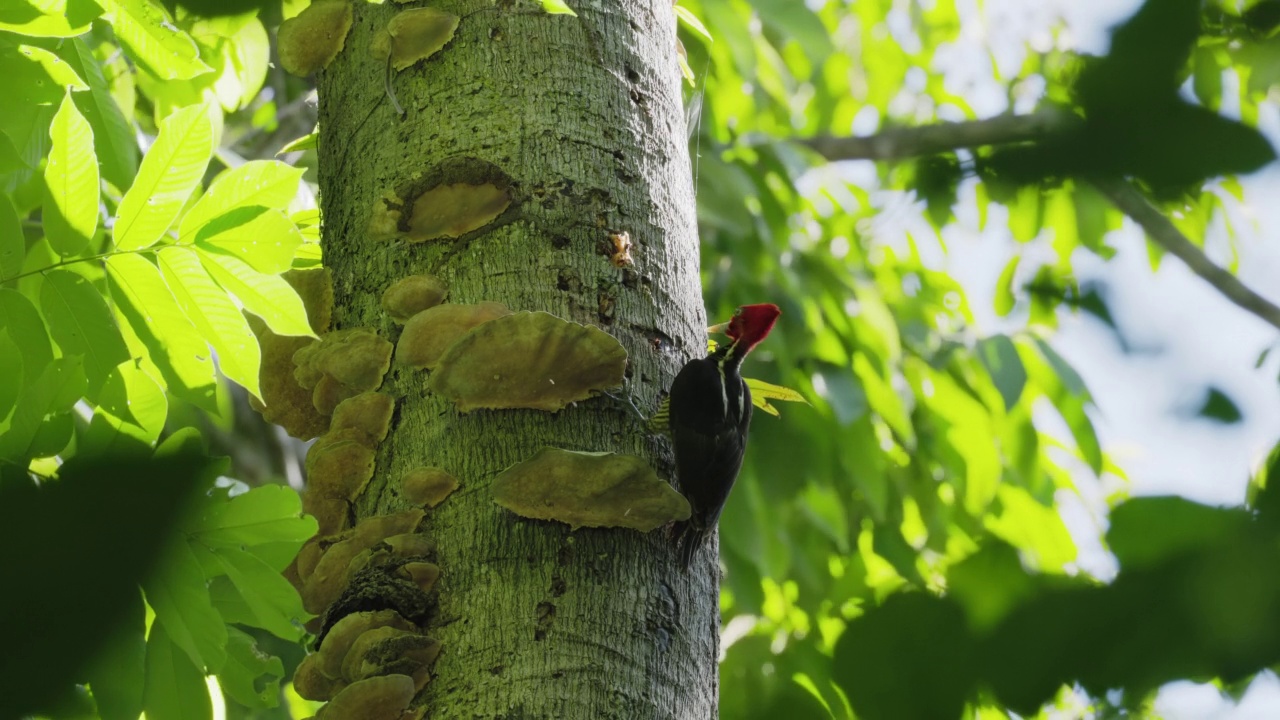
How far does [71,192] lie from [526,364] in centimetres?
86

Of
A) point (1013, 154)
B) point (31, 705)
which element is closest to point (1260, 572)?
point (1013, 154)

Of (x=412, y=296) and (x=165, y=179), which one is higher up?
(x=165, y=179)

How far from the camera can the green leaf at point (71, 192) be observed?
1849 mm

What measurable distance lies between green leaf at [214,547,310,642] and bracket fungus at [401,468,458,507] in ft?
0.97

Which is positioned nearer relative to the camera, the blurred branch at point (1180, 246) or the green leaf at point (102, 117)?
the blurred branch at point (1180, 246)

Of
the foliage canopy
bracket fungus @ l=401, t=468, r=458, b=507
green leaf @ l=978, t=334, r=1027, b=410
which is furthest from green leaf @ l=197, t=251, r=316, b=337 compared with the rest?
green leaf @ l=978, t=334, r=1027, b=410

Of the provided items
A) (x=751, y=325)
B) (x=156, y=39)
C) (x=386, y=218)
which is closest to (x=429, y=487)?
(x=386, y=218)

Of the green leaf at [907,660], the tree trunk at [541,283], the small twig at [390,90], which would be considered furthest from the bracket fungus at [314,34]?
the green leaf at [907,660]

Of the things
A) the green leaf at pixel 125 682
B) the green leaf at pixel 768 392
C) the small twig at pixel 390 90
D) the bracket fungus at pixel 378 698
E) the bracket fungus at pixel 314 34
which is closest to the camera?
the green leaf at pixel 125 682

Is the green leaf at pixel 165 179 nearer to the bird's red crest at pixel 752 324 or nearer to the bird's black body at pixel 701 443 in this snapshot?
the bird's black body at pixel 701 443

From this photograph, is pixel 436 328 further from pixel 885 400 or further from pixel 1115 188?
pixel 885 400

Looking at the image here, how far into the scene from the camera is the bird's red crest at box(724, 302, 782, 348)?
2.85 metres

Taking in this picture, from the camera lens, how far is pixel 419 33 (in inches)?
80.0

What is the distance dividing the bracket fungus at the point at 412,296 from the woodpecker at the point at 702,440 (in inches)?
16.0
